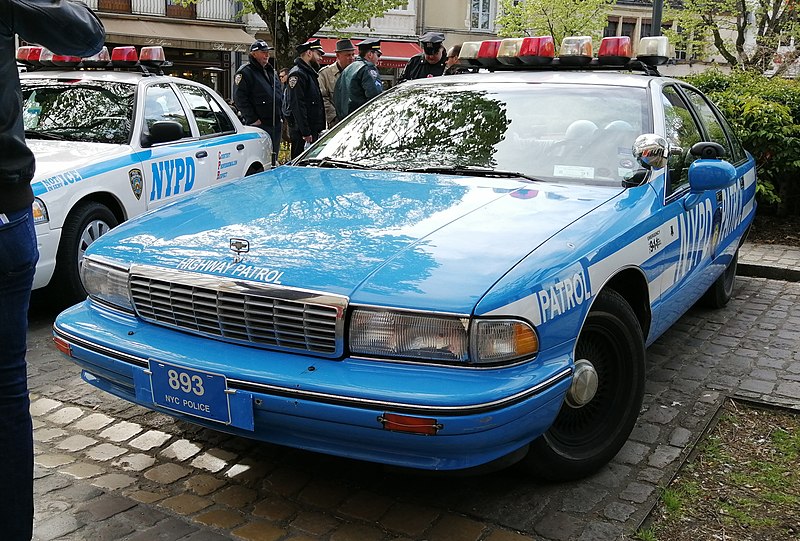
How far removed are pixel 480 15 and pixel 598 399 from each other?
33.8 metres

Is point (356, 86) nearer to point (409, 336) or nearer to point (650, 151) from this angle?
point (650, 151)

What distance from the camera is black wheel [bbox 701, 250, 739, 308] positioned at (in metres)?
5.75

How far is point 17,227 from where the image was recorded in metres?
2.21

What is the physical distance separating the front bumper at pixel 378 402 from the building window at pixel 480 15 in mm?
33853

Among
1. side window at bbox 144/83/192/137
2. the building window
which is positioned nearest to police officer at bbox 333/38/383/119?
side window at bbox 144/83/192/137

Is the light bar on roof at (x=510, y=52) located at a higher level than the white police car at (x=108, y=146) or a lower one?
higher

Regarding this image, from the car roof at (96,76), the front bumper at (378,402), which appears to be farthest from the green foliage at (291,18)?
the front bumper at (378,402)

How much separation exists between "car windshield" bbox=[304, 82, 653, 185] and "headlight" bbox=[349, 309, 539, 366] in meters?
1.33

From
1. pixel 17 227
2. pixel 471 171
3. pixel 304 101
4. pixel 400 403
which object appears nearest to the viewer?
pixel 17 227

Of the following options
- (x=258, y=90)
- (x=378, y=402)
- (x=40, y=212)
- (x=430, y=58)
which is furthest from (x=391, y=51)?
(x=378, y=402)

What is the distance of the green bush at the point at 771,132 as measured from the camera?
813 centimetres

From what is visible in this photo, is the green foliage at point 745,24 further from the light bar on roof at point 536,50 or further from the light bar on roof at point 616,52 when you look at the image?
the light bar on roof at point 536,50

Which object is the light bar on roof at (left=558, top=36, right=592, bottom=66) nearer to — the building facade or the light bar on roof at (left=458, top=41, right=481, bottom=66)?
the light bar on roof at (left=458, top=41, right=481, bottom=66)

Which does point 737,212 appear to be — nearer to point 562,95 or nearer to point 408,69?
point 562,95
